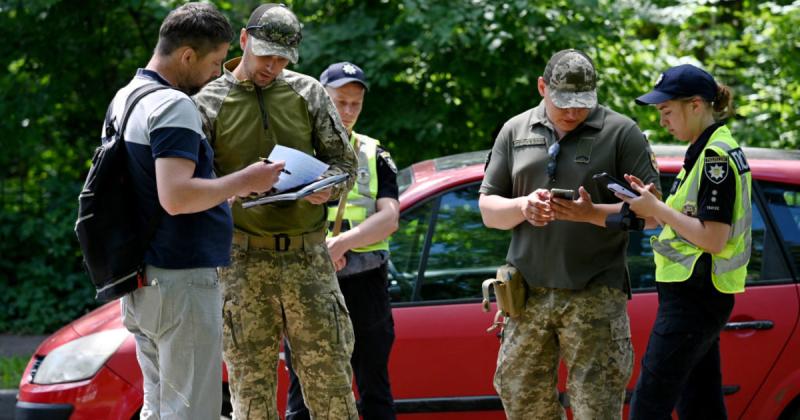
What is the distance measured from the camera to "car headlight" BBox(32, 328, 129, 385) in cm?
531

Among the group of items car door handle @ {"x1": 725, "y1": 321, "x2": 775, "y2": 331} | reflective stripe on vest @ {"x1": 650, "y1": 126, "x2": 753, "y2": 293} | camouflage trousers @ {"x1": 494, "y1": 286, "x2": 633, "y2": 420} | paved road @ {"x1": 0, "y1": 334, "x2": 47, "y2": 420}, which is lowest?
paved road @ {"x1": 0, "y1": 334, "x2": 47, "y2": 420}

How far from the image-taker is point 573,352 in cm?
430

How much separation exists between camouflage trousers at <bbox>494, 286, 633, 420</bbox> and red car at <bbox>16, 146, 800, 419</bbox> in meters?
0.77

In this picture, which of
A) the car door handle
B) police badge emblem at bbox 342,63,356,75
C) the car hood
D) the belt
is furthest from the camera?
the car hood

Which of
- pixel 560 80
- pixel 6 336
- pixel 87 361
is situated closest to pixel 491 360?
pixel 560 80

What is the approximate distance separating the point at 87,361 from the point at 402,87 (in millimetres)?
3852

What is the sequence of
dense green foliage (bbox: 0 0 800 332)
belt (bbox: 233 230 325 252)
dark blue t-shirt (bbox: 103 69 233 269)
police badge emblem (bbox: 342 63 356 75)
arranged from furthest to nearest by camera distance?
dense green foliage (bbox: 0 0 800 332), police badge emblem (bbox: 342 63 356 75), belt (bbox: 233 230 325 252), dark blue t-shirt (bbox: 103 69 233 269)

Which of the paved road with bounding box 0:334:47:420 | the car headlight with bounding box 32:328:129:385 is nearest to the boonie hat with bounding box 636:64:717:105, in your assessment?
the car headlight with bounding box 32:328:129:385

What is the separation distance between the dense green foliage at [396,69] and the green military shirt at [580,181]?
3.53 metres

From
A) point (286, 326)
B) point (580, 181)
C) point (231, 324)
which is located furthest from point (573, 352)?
point (231, 324)

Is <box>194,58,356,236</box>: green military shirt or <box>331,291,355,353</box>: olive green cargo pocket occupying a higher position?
<box>194,58,356,236</box>: green military shirt

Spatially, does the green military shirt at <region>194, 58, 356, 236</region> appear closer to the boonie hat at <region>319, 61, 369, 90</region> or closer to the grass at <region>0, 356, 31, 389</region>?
the boonie hat at <region>319, 61, 369, 90</region>

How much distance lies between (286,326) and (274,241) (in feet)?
1.15

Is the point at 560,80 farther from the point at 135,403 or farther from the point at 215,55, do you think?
the point at 135,403
